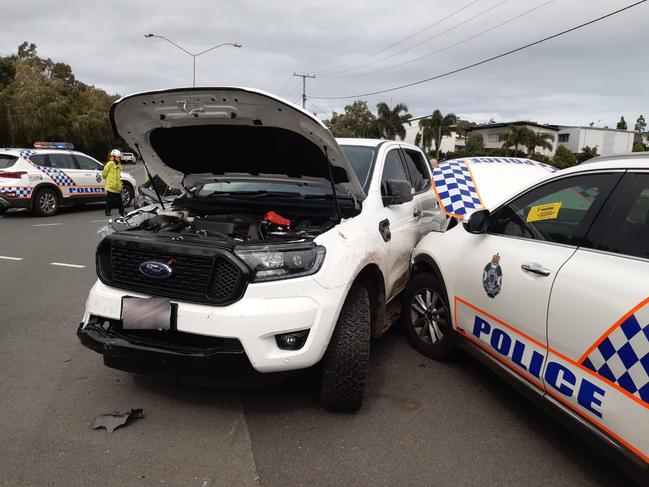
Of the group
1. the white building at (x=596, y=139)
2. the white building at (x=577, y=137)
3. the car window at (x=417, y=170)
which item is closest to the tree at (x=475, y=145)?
the white building at (x=577, y=137)

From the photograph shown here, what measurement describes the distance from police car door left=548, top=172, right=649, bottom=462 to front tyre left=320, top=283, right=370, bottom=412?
1.03 meters

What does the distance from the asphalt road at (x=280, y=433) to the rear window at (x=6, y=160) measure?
9.37m

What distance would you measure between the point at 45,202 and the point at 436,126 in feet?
190

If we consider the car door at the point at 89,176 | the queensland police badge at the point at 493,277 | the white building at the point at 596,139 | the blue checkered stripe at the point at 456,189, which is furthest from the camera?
the white building at the point at 596,139

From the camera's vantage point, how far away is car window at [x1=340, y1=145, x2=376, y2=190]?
3939 mm

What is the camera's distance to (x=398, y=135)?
61.3 metres

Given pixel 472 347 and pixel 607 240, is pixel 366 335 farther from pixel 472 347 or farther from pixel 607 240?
pixel 607 240

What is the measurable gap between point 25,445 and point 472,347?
108 inches

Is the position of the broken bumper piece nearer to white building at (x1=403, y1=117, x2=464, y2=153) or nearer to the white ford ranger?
the white ford ranger

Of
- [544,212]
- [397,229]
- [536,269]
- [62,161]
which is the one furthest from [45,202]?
[536,269]

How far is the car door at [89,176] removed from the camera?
44.1 ft

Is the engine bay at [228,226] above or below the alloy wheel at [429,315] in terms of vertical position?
above

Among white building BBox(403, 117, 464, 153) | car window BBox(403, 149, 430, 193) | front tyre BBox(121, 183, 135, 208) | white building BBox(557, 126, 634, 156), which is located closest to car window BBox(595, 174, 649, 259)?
car window BBox(403, 149, 430, 193)

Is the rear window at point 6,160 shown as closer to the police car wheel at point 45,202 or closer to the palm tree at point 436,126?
the police car wheel at point 45,202
